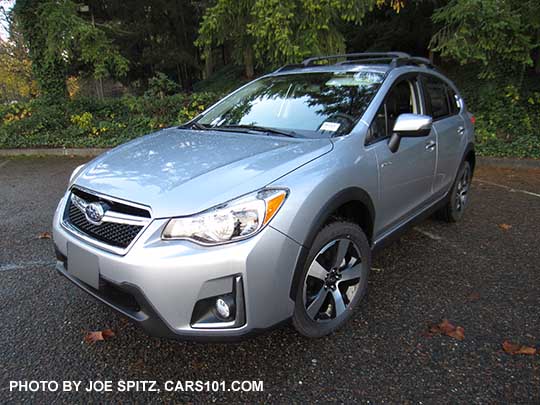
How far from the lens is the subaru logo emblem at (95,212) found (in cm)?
197

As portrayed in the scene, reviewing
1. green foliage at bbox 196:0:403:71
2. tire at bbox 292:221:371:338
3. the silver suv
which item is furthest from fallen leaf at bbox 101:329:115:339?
green foliage at bbox 196:0:403:71

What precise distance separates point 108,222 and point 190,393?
3.08ft

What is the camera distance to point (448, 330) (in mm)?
2367

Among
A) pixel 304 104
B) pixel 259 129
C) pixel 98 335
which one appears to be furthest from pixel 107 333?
pixel 304 104

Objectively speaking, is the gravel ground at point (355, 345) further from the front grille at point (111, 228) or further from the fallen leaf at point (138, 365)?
the front grille at point (111, 228)

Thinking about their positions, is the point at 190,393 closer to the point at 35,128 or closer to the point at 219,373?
the point at 219,373

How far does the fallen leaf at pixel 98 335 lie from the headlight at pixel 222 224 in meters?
0.97

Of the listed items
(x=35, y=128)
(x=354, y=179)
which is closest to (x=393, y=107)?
(x=354, y=179)

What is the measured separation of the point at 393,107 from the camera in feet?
9.43

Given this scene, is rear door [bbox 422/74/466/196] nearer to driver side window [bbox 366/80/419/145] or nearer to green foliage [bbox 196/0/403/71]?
driver side window [bbox 366/80/419/145]

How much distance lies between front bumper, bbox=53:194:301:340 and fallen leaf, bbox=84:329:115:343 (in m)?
0.59

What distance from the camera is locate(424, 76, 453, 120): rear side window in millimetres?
3367

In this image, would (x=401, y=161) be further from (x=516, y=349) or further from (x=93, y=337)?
(x=93, y=337)

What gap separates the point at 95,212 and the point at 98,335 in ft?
2.66
